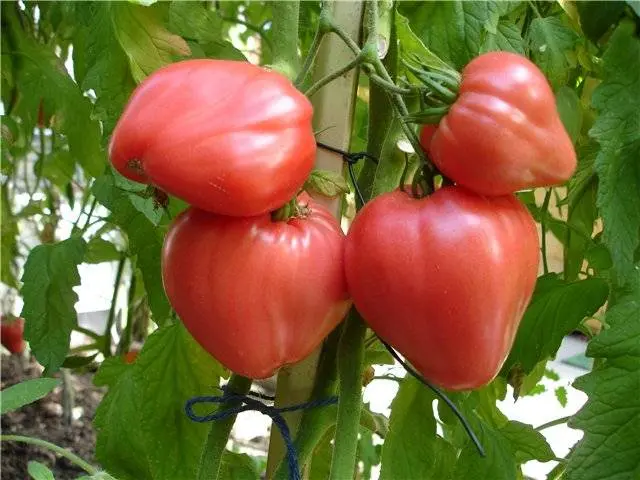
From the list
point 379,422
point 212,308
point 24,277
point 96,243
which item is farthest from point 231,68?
point 96,243

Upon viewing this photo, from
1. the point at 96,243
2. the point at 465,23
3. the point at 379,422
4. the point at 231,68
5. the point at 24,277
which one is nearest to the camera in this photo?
the point at 231,68

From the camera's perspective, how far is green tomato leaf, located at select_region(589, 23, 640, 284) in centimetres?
49

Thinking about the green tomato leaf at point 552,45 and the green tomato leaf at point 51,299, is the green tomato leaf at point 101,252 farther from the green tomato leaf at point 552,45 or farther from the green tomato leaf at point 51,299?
the green tomato leaf at point 552,45

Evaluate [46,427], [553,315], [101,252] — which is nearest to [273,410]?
[553,315]

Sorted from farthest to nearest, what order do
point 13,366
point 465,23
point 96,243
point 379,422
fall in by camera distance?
point 13,366 < point 96,243 < point 379,422 < point 465,23

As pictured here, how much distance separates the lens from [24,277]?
0.75 metres

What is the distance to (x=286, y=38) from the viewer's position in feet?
1.37

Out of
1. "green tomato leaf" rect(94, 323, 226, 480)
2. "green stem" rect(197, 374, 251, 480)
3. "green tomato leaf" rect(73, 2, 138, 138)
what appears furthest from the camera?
"green tomato leaf" rect(94, 323, 226, 480)

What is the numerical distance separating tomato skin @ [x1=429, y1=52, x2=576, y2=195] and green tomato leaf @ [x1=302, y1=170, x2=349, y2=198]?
92 millimetres

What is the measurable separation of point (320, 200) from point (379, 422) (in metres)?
0.25

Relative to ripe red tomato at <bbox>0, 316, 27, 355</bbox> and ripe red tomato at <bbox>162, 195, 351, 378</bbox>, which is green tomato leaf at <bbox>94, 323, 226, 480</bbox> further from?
ripe red tomato at <bbox>0, 316, 27, 355</bbox>

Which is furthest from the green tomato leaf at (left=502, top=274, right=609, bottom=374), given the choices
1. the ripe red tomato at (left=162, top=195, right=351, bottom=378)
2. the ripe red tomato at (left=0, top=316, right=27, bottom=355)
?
the ripe red tomato at (left=0, top=316, right=27, bottom=355)

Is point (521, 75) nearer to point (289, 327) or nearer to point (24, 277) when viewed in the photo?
point (289, 327)

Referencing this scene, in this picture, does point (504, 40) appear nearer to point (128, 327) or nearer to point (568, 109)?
point (568, 109)
